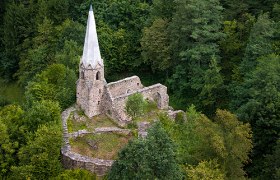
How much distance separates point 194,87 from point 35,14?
25.6m

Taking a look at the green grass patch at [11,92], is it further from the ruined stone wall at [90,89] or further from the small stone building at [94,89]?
the small stone building at [94,89]

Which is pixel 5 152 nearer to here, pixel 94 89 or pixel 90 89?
pixel 90 89

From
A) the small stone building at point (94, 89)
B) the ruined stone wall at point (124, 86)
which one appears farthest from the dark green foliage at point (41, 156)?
the ruined stone wall at point (124, 86)

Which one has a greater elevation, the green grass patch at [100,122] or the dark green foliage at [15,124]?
the dark green foliage at [15,124]

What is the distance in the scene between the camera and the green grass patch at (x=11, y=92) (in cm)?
6076

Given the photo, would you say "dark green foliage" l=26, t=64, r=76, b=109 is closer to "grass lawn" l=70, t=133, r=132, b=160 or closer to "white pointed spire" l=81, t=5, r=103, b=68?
"white pointed spire" l=81, t=5, r=103, b=68

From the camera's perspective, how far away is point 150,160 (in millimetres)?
33969

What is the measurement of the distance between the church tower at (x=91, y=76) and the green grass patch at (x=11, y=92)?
16495 mm

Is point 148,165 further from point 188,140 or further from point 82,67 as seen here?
point 82,67

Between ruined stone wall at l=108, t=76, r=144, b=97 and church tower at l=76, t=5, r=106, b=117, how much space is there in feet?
7.87

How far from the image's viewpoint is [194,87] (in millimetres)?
52344

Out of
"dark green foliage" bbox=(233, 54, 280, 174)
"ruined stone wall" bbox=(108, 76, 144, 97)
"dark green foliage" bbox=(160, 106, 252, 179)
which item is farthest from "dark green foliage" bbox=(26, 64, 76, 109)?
"dark green foliage" bbox=(233, 54, 280, 174)

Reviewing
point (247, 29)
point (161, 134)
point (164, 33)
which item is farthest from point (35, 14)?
point (161, 134)

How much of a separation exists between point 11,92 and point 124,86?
67.9 ft
